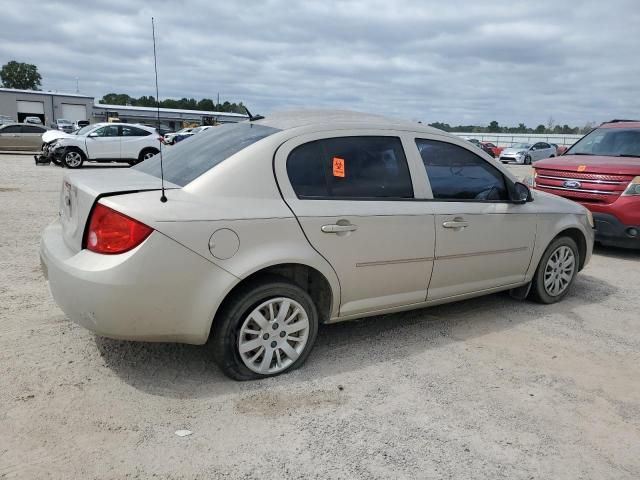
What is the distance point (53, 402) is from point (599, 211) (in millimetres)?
6802

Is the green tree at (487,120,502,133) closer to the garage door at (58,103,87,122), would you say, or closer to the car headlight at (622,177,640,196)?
the garage door at (58,103,87,122)

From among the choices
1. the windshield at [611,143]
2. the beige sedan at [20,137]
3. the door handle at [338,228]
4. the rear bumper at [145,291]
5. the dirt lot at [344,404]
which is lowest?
the dirt lot at [344,404]

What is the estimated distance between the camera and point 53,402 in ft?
9.70

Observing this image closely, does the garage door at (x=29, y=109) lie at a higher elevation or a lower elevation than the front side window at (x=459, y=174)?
higher

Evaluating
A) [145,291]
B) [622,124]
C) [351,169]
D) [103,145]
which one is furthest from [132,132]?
[145,291]

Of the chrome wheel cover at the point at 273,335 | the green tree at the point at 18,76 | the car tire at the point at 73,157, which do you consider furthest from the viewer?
the green tree at the point at 18,76

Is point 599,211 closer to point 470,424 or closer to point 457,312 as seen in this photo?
point 457,312

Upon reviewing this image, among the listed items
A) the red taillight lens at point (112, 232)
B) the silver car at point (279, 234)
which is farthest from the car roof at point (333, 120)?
the red taillight lens at point (112, 232)

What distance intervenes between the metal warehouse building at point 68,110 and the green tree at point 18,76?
52796mm

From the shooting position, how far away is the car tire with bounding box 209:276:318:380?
3109 millimetres

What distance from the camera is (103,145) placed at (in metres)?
18.7

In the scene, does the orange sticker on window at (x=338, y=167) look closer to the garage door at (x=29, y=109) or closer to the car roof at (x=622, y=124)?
the car roof at (x=622, y=124)

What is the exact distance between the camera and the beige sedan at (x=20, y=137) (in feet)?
76.1

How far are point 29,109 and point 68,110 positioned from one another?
5149mm
